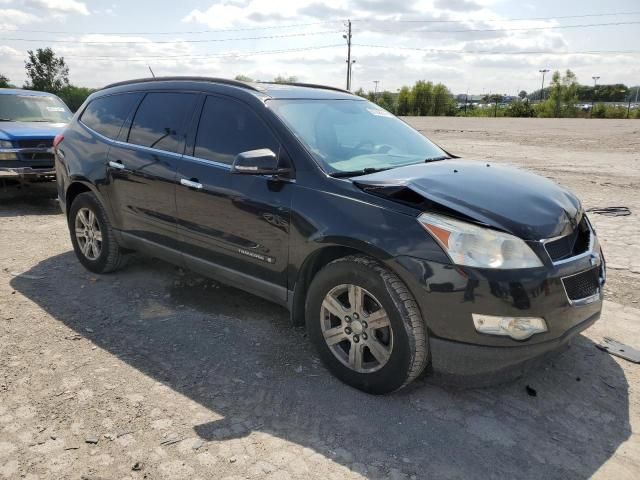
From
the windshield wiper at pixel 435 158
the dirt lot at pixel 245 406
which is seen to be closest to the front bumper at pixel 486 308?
the dirt lot at pixel 245 406

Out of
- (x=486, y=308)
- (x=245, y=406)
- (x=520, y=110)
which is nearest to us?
(x=486, y=308)

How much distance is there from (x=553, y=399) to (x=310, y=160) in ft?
6.74

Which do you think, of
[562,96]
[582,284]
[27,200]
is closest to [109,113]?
[582,284]

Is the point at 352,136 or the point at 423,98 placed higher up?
the point at 423,98

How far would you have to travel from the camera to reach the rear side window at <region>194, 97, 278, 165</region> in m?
3.61

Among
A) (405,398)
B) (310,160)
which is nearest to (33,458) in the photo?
(405,398)

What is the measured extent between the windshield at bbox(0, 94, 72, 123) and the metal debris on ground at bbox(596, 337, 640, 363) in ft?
31.9

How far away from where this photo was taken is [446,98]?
68.1m

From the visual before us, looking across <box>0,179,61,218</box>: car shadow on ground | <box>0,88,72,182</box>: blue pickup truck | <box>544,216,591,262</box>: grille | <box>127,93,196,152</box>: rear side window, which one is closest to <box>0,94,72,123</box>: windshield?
<box>0,88,72,182</box>: blue pickup truck

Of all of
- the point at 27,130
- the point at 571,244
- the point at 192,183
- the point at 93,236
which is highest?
the point at 27,130

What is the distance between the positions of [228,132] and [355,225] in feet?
4.57

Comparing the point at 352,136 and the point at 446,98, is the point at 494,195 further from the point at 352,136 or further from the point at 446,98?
the point at 446,98

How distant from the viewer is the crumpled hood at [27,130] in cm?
850

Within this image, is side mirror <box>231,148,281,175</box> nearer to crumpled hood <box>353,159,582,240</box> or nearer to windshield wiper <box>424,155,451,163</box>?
crumpled hood <box>353,159,582,240</box>
